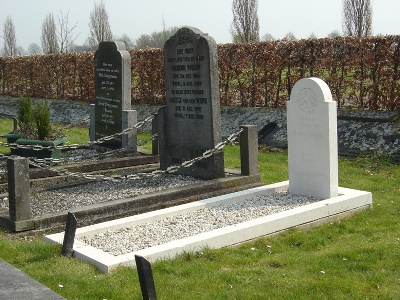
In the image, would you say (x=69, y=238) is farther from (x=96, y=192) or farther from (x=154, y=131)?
(x=154, y=131)

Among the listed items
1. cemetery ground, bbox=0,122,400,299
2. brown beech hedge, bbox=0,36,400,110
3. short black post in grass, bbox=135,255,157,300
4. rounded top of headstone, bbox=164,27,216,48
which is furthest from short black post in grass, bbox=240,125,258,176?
short black post in grass, bbox=135,255,157,300

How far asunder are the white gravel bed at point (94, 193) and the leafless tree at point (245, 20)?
1007 inches

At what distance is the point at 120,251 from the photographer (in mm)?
6176

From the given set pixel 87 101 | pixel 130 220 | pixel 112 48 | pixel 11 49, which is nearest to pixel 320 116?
pixel 130 220

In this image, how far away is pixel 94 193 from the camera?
30.0ft

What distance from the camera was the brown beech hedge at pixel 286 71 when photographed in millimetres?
12648

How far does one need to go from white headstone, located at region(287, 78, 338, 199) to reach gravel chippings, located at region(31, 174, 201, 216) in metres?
2.15

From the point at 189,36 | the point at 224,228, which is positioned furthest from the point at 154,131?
the point at 224,228

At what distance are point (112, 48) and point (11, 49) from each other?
1633 inches

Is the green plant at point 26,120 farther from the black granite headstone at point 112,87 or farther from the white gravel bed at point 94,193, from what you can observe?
A: the white gravel bed at point 94,193

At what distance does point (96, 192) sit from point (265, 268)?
4.23 m

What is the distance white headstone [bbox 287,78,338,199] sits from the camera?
25.8 ft

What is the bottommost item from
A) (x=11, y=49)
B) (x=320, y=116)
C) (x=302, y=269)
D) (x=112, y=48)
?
(x=302, y=269)

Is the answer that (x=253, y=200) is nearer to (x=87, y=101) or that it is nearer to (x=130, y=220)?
(x=130, y=220)
